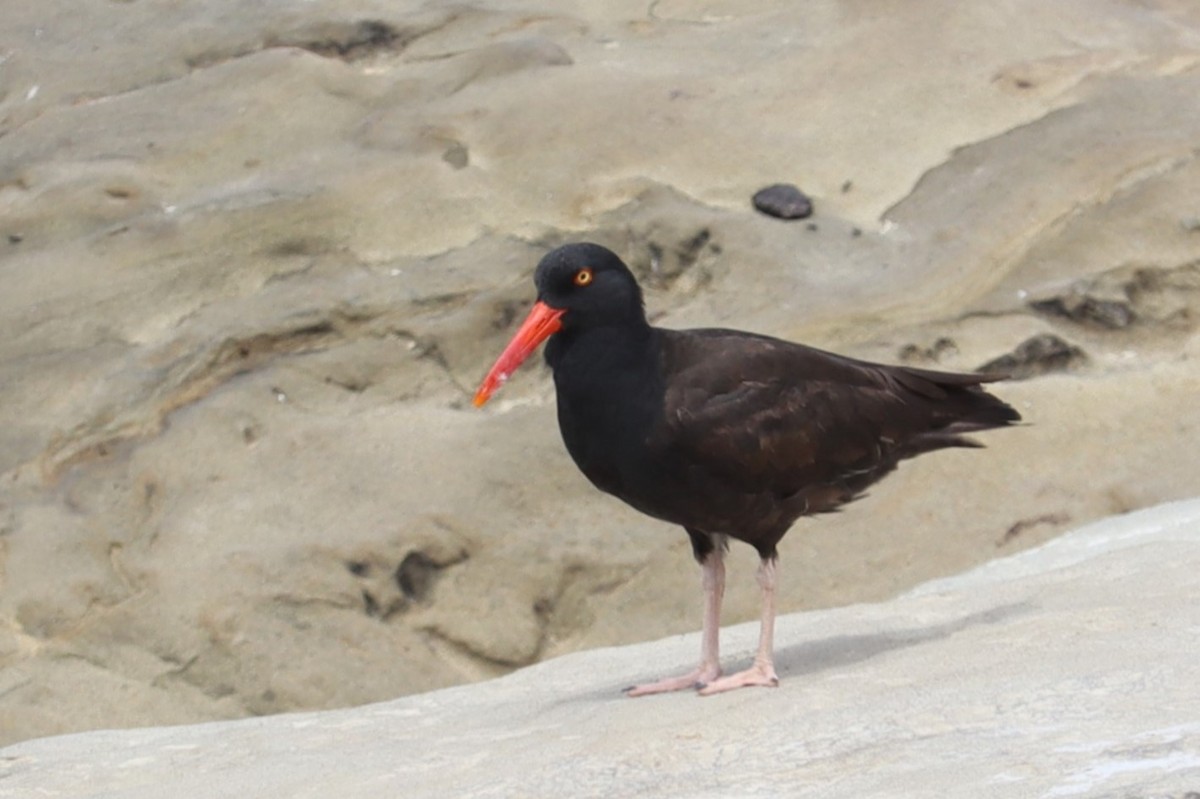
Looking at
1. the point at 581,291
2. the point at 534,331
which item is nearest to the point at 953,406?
the point at 581,291

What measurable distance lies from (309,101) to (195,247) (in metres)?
1.40

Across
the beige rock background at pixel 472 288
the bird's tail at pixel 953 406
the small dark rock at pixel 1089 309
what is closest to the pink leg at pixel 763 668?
the bird's tail at pixel 953 406

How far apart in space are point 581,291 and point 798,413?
82 cm

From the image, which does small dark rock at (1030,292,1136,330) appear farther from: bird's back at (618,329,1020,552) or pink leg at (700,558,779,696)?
pink leg at (700,558,779,696)

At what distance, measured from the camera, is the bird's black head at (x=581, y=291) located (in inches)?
218

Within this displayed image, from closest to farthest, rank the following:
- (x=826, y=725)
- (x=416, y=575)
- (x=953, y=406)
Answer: (x=826, y=725) < (x=953, y=406) < (x=416, y=575)

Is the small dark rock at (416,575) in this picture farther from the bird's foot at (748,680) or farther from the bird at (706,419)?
the bird's foot at (748,680)

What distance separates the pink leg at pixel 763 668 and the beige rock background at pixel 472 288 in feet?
7.72

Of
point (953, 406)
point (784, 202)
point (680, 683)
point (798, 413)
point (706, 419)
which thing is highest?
point (706, 419)

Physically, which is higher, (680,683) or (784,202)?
(680,683)

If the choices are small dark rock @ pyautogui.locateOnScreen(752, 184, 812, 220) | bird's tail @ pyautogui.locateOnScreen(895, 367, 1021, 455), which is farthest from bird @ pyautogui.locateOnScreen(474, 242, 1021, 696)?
small dark rock @ pyautogui.locateOnScreen(752, 184, 812, 220)

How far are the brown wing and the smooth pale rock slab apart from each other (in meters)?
A: 0.61

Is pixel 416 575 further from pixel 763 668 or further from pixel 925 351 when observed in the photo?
pixel 763 668

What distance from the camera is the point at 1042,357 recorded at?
8914 millimetres
